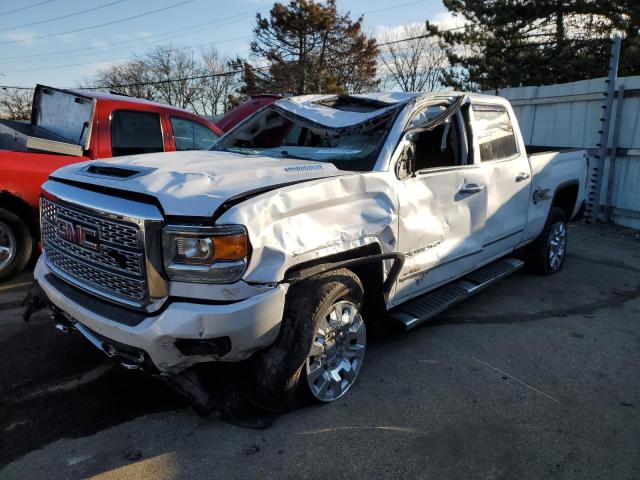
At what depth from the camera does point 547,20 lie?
1889 centimetres

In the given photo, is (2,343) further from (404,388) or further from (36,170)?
(404,388)

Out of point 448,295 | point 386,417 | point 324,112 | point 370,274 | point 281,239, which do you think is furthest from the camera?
point 448,295

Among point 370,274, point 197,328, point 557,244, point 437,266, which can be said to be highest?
point 197,328

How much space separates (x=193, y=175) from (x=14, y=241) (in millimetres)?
3223

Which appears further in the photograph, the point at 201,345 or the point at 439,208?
the point at 439,208

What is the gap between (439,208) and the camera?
359 centimetres

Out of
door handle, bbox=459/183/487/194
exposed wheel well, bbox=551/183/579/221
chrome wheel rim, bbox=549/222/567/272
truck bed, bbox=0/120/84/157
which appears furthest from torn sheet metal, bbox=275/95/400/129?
exposed wheel well, bbox=551/183/579/221

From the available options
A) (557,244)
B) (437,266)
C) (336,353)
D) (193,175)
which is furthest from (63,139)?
(557,244)

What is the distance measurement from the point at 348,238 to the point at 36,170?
12.0 ft

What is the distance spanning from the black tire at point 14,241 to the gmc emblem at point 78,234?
2.31 meters

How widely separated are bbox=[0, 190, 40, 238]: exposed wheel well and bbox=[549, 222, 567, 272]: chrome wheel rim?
5.74m

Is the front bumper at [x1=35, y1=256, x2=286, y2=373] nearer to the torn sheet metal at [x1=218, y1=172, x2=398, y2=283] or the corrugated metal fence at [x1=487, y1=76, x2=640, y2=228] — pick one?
the torn sheet metal at [x1=218, y1=172, x2=398, y2=283]

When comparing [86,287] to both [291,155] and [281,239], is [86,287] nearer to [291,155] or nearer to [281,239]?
[281,239]

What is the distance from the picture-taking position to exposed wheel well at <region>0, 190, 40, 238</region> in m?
4.70
